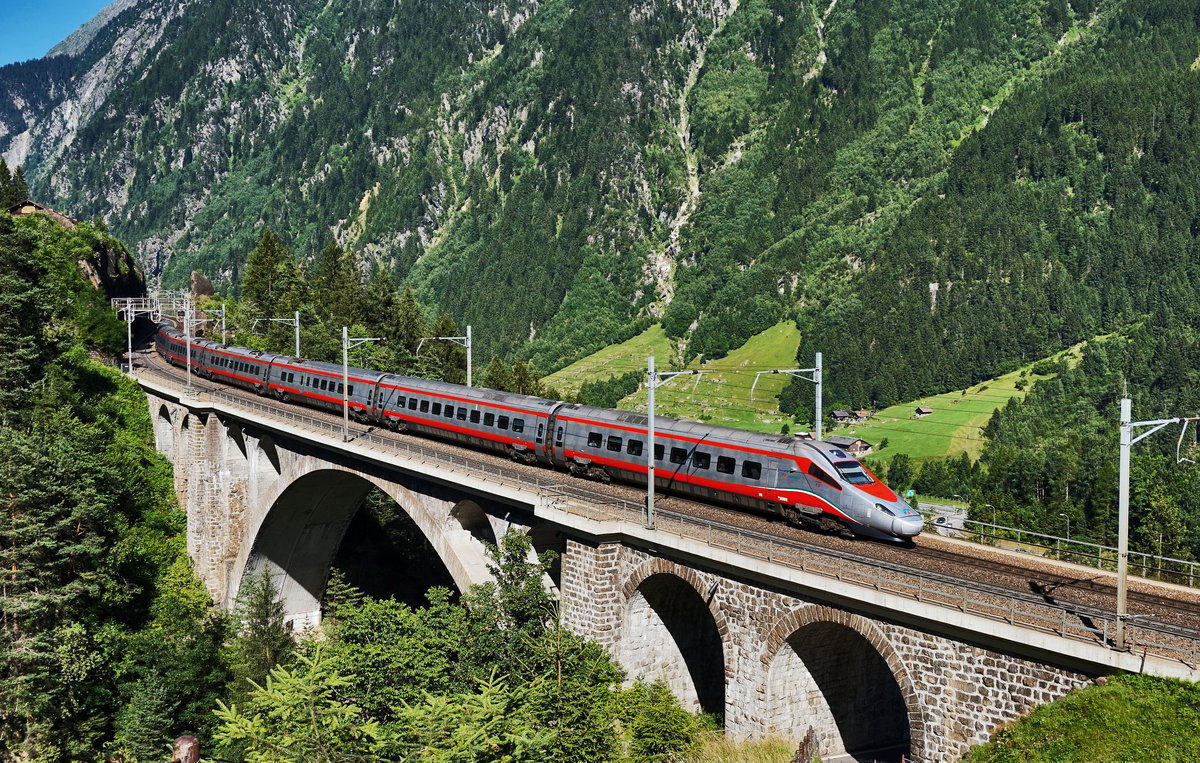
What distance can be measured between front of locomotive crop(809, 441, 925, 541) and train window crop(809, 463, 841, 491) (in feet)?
0.88

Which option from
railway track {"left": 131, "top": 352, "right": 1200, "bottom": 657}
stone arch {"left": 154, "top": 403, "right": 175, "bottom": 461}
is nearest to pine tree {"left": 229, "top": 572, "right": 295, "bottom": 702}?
stone arch {"left": 154, "top": 403, "right": 175, "bottom": 461}

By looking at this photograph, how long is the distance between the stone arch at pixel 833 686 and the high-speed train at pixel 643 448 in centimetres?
416

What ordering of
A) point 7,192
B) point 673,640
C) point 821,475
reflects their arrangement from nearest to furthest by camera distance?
point 821,475 < point 673,640 < point 7,192

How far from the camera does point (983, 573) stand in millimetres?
25281

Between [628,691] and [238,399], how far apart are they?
4164 centimetres

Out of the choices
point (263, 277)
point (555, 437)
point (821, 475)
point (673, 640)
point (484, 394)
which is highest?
point (263, 277)

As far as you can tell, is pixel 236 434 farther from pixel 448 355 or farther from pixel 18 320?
pixel 448 355

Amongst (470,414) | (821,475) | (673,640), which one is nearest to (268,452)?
(470,414)

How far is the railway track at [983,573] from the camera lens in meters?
21.5

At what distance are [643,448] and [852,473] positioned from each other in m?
8.89

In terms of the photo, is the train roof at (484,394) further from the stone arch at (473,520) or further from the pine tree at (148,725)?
the pine tree at (148,725)

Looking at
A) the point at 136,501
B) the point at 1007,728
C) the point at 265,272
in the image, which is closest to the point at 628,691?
the point at 1007,728

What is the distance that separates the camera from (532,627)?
98.1 ft

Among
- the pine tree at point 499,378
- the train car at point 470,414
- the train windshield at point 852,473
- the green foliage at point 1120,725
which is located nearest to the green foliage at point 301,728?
the green foliage at point 1120,725
